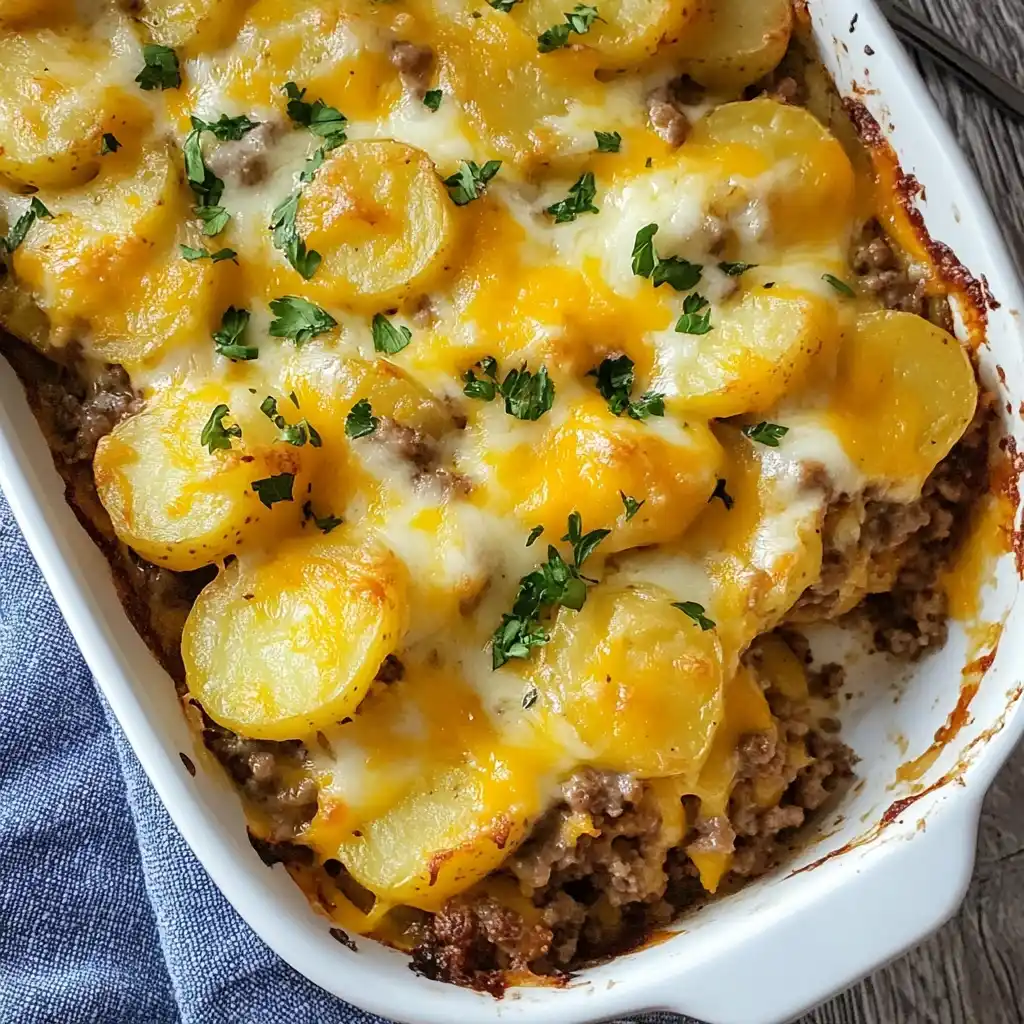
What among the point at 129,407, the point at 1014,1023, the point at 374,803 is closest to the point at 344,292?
the point at 129,407

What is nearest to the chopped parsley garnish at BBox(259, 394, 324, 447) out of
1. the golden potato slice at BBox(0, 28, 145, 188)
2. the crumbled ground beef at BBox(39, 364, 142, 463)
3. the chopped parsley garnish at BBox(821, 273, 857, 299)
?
the crumbled ground beef at BBox(39, 364, 142, 463)

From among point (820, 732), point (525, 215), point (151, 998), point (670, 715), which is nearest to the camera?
point (670, 715)

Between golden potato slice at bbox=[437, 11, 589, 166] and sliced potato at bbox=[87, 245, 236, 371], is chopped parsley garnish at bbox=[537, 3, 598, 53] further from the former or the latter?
sliced potato at bbox=[87, 245, 236, 371]

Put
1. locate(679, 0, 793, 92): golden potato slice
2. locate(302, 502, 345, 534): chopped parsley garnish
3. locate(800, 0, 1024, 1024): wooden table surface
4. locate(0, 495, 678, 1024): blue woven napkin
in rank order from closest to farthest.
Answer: locate(302, 502, 345, 534): chopped parsley garnish < locate(679, 0, 793, 92): golden potato slice < locate(0, 495, 678, 1024): blue woven napkin < locate(800, 0, 1024, 1024): wooden table surface

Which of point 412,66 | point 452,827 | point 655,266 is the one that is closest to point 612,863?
point 452,827

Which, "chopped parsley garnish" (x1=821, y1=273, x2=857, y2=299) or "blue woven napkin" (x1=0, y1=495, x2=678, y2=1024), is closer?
"chopped parsley garnish" (x1=821, y1=273, x2=857, y2=299)

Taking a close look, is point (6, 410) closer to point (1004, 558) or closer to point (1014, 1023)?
point (1004, 558)
